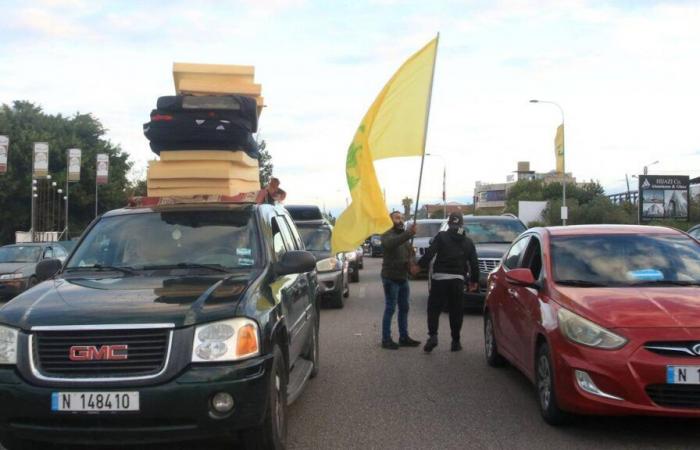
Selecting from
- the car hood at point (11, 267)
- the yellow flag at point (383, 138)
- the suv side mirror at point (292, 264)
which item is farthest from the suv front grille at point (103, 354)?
the car hood at point (11, 267)

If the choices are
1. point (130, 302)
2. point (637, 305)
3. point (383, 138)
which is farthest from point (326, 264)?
point (130, 302)

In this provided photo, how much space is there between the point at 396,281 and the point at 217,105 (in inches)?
135

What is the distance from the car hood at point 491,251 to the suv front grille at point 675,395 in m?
7.24

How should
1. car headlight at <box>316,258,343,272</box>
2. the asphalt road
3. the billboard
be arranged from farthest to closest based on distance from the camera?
the billboard, car headlight at <box>316,258,343,272</box>, the asphalt road

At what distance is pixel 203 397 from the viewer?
4293 millimetres

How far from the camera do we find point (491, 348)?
27.2 feet

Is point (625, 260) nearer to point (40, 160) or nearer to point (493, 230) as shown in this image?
point (493, 230)

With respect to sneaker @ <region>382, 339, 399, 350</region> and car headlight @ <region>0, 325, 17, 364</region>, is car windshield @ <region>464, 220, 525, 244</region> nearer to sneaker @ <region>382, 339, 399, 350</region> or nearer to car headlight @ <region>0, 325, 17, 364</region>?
sneaker @ <region>382, 339, 399, 350</region>

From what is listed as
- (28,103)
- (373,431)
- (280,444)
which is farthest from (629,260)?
(28,103)

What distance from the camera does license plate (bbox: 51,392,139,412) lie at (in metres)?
4.26

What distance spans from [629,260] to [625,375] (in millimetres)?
1651

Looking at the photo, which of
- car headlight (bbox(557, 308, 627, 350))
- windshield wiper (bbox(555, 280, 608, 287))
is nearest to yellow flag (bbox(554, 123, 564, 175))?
windshield wiper (bbox(555, 280, 608, 287))

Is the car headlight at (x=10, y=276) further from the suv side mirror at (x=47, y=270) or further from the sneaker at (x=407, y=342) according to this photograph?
the suv side mirror at (x=47, y=270)

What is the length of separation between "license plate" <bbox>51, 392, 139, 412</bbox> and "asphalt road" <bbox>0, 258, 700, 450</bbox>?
36.5 inches
